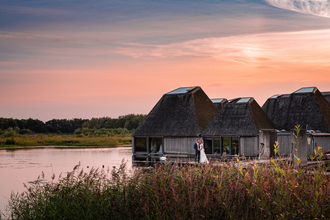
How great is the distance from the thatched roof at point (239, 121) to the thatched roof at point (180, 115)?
2336mm

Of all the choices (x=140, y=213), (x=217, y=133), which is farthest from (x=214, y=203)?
(x=217, y=133)

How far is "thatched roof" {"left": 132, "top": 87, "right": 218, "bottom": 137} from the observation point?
114 ft

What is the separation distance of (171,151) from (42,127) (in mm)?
85453

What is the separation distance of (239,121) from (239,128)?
3.09 ft

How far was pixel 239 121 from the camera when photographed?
31.3m

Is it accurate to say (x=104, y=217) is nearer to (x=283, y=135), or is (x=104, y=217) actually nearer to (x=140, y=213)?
(x=140, y=213)

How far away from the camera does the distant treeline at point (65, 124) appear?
106188mm

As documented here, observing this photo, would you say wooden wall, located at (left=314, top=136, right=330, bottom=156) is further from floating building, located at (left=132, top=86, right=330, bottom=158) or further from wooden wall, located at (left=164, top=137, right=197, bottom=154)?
wooden wall, located at (left=164, top=137, right=197, bottom=154)

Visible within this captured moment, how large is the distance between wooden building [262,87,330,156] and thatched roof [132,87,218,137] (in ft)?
23.4

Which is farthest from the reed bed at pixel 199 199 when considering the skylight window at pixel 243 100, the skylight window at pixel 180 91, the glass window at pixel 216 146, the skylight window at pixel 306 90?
the skylight window at pixel 306 90

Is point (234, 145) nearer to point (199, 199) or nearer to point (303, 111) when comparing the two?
point (303, 111)

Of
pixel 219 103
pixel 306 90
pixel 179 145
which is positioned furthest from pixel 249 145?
pixel 219 103

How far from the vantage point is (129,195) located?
831cm

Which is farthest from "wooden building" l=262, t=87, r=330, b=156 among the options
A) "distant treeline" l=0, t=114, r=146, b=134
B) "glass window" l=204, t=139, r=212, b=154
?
"distant treeline" l=0, t=114, r=146, b=134
